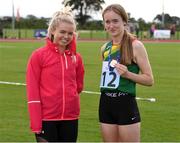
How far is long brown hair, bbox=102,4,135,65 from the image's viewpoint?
16.2 ft

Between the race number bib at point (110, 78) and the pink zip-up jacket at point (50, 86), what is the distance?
0.32m

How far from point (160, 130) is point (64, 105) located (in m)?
4.00

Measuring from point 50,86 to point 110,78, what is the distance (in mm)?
581

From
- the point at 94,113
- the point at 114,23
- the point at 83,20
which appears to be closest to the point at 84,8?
the point at 83,20

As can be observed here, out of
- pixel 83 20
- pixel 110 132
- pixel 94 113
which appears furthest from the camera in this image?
pixel 83 20

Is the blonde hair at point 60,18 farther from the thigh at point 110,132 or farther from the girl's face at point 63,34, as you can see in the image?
the thigh at point 110,132

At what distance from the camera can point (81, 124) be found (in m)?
8.95

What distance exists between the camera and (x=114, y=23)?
Result: 4992mm

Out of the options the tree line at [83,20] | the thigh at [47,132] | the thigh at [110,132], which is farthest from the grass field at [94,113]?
the tree line at [83,20]

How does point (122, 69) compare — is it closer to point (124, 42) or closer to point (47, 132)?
point (124, 42)

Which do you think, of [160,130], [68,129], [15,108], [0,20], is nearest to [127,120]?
[68,129]

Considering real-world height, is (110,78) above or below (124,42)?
below

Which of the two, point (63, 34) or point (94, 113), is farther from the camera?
point (94, 113)

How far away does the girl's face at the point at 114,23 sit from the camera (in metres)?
4.98
